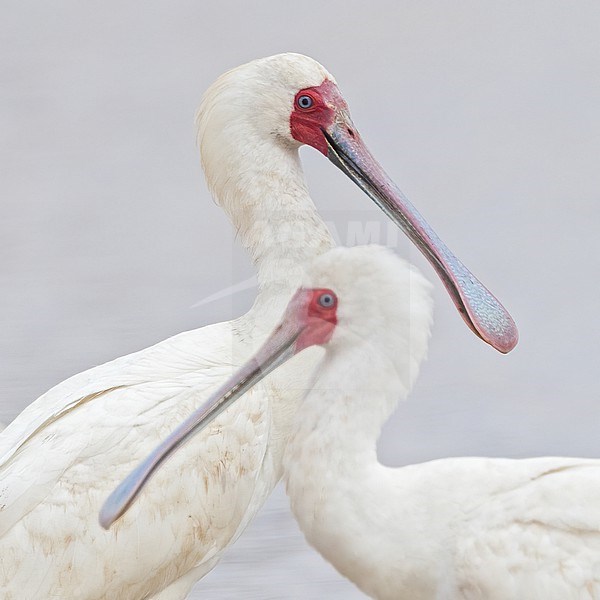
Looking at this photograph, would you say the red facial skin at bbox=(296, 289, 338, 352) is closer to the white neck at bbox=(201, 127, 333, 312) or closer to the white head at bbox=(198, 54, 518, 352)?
the white neck at bbox=(201, 127, 333, 312)

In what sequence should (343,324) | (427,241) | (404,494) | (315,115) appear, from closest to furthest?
(404,494) < (343,324) < (427,241) < (315,115)

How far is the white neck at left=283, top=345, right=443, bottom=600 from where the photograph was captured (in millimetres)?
3250

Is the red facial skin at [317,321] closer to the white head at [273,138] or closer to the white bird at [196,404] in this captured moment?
the white bird at [196,404]

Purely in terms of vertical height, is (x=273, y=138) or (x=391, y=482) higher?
(x=273, y=138)

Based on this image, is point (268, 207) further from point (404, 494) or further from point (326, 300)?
point (404, 494)

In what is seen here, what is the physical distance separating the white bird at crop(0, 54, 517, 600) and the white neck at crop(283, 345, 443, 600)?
0.41 m

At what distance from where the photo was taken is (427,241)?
398 cm

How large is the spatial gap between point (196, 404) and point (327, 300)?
0.48 meters

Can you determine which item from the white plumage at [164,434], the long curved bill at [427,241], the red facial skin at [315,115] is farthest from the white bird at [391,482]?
the red facial skin at [315,115]

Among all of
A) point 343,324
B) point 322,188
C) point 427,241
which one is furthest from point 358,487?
point 322,188

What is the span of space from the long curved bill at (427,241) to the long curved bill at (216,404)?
0.54 metres

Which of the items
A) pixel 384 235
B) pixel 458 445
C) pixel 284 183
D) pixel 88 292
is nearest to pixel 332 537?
pixel 284 183

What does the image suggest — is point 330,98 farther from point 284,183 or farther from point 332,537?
point 332,537

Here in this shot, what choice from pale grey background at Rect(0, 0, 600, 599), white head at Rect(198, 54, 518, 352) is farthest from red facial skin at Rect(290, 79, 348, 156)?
pale grey background at Rect(0, 0, 600, 599)
